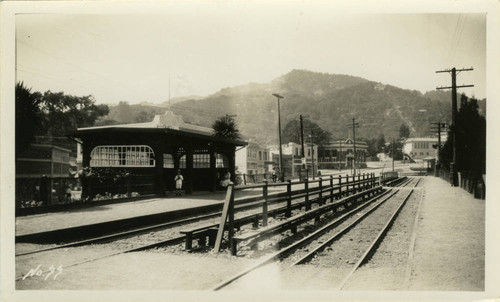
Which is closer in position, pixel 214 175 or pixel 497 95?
pixel 497 95

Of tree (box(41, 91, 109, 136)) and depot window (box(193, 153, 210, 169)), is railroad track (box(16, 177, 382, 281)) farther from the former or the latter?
depot window (box(193, 153, 210, 169))

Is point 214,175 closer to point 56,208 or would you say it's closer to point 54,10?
point 56,208

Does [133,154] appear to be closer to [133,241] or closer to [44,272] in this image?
[133,241]

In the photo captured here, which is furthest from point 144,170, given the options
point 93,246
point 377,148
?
point 377,148

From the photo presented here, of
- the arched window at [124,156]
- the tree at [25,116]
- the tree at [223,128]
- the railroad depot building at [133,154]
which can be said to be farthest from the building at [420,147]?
the tree at [25,116]

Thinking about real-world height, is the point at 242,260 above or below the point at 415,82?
below

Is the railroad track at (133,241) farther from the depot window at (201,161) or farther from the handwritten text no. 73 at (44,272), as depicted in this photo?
the depot window at (201,161)

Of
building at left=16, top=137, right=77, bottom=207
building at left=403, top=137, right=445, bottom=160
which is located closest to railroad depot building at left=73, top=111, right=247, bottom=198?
building at left=16, top=137, right=77, bottom=207
